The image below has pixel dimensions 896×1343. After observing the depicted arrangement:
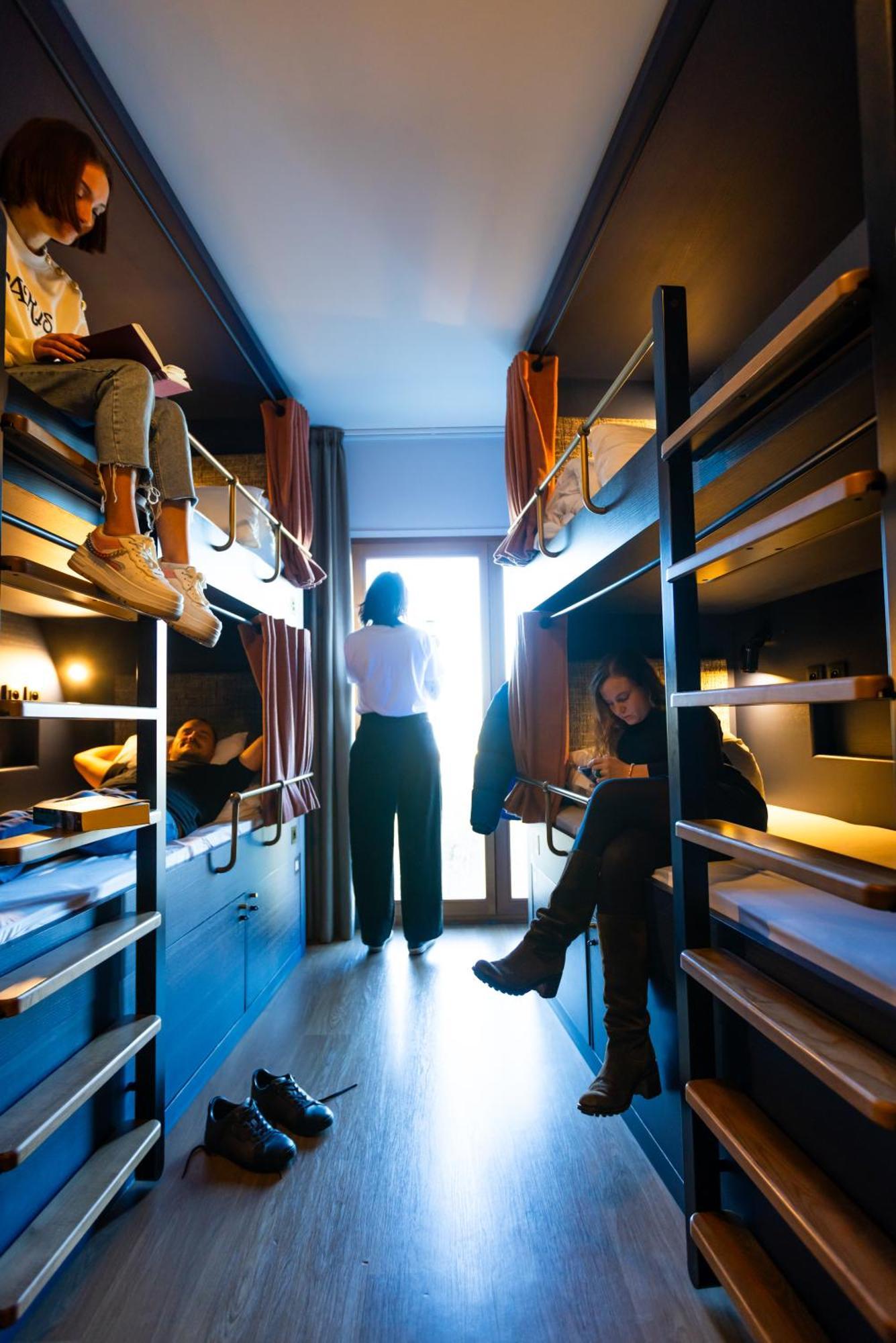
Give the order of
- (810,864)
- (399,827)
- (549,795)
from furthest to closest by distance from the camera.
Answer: (399,827)
(549,795)
(810,864)

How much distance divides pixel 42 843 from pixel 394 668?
2.23 m

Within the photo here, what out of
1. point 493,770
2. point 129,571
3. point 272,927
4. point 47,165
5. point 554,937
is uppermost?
point 47,165

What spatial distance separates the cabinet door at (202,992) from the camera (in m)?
1.95

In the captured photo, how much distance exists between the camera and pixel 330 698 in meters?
3.76

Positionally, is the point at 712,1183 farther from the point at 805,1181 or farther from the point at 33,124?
the point at 33,124

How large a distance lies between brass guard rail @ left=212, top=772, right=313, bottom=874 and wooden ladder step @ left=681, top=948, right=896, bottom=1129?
159cm

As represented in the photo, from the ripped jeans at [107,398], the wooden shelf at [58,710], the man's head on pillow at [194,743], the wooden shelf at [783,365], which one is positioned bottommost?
the man's head on pillow at [194,743]

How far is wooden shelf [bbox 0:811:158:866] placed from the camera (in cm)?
113

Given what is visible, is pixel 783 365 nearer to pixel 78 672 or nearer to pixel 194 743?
pixel 194 743

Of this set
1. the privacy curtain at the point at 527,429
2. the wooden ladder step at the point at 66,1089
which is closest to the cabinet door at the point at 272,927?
the wooden ladder step at the point at 66,1089

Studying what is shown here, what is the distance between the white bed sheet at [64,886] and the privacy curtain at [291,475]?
167 centimetres

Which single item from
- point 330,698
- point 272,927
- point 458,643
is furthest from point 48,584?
point 458,643

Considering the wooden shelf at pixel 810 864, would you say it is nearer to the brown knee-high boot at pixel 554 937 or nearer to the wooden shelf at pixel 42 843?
the brown knee-high boot at pixel 554 937

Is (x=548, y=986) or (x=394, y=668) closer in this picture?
(x=548, y=986)
